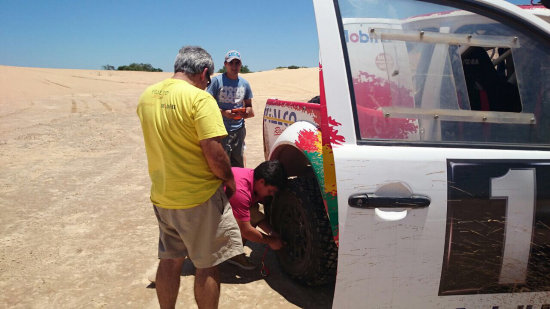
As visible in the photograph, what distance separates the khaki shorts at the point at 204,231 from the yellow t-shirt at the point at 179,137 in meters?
0.06

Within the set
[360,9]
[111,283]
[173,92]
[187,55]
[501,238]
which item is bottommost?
[111,283]

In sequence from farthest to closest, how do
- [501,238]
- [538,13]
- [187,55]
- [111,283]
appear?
[111,283], [538,13], [187,55], [501,238]

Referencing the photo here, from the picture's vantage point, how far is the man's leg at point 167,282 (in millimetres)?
2357

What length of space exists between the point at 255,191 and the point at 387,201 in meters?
1.31

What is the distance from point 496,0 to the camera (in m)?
2.00

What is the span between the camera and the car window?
74.5 inches

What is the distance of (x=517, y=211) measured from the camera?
69.5 inches

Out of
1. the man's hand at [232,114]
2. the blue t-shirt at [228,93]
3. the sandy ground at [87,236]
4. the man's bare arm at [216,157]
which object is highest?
the blue t-shirt at [228,93]

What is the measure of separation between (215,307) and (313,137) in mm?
1157

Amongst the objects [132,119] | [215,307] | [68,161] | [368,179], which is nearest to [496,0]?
[368,179]

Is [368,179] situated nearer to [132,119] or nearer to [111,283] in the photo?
[111,283]

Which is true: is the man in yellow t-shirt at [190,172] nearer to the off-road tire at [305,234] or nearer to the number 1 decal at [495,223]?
the off-road tire at [305,234]

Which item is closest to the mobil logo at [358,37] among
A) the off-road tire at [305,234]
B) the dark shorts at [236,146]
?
the off-road tire at [305,234]

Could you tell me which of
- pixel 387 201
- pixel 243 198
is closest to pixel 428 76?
pixel 387 201
